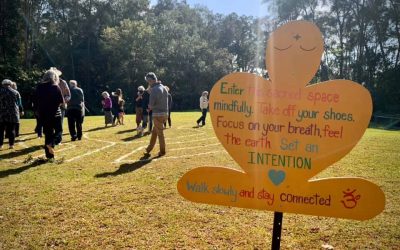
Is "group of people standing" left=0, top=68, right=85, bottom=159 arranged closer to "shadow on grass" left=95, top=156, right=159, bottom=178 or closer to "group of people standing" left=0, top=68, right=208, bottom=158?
"group of people standing" left=0, top=68, right=208, bottom=158

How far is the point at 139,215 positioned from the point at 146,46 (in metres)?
42.8

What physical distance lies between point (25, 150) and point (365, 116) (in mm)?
9474

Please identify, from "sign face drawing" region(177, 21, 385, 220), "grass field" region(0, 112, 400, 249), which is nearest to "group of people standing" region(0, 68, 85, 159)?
"grass field" region(0, 112, 400, 249)

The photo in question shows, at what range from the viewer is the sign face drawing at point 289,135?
2.94 m

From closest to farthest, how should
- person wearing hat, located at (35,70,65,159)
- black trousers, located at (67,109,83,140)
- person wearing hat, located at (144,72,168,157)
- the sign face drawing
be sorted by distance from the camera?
the sign face drawing
person wearing hat, located at (35,70,65,159)
person wearing hat, located at (144,72,168,157)
black trousers, located at (67,109,83,140)

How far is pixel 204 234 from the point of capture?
14.6 ft

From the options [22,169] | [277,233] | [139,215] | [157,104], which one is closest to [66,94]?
[157,104]

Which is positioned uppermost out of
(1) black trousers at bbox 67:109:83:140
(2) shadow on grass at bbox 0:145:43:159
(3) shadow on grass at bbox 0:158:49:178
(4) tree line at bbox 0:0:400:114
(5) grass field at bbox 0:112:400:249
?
(4) tree line at bbox 0:0:400:114

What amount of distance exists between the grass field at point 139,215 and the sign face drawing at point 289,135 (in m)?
1.27

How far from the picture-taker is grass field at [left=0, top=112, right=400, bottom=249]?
4250 millimetres

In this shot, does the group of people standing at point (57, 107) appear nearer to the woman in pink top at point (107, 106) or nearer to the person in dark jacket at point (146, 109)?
the person in dark jacket at point (146, 109)

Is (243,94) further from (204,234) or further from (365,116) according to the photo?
(204,234)

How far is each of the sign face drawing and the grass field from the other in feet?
4.17

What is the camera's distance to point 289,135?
3.11m
